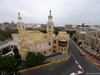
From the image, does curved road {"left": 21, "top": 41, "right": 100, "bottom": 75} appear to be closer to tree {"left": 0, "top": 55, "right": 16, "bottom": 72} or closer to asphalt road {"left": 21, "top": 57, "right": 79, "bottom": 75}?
asphalt road {"left": 21, "top": 57, "right": 79, "bottom": 75}

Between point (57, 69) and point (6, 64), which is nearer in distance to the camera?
point (6, 64)

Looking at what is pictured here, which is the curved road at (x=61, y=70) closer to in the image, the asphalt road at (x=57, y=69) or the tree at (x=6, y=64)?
the asphalt road at (x=57, y=69)

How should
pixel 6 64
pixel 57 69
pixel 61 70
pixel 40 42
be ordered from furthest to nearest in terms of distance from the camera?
1. pixel 40 42
2. pixel 57 69
3. pixel 61 70
4. pixel 6 64

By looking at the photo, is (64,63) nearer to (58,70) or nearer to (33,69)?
(58,70)

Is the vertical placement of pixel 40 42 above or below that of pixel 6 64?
above

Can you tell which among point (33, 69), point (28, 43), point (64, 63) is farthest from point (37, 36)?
point (64, 63)

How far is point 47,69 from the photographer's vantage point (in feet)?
67.1

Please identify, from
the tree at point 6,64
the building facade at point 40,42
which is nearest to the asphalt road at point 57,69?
the tree at point 6,64

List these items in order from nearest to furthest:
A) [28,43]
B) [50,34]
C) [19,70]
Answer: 1. [19,70]
2. [28,43]
3. [50,34]

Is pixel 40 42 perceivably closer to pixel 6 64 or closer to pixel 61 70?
pixel 6 64

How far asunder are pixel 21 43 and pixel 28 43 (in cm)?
541

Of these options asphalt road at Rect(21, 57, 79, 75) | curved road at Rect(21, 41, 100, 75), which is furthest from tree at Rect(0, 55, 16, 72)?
asphalt road at Rect(21, 57, 79, 75)

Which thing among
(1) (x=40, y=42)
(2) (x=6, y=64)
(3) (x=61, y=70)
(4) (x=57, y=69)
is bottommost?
(3) (x=61, y=70)

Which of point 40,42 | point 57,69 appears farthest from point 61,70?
point 40,42
